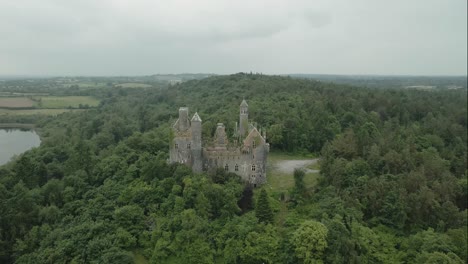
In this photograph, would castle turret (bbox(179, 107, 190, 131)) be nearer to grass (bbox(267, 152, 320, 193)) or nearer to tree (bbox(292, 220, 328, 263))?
grass (bbox(267, 152, 320, 193))

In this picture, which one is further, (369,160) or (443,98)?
(443,98)

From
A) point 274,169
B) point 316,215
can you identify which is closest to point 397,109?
point 274,169

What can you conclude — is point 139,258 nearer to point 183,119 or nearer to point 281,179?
point 183,119

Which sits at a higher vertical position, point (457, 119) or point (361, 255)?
point (457, 119)

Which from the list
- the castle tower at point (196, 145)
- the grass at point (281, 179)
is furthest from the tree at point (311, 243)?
the castle tower at point (196, 145)

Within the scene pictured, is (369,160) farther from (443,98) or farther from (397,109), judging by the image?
(443,98)

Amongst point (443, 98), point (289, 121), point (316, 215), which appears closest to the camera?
point (316, 215)

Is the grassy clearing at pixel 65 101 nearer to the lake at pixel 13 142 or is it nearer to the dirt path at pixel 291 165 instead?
the lake at pixel 13 142

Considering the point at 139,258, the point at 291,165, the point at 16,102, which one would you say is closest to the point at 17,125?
the point at 16,102
